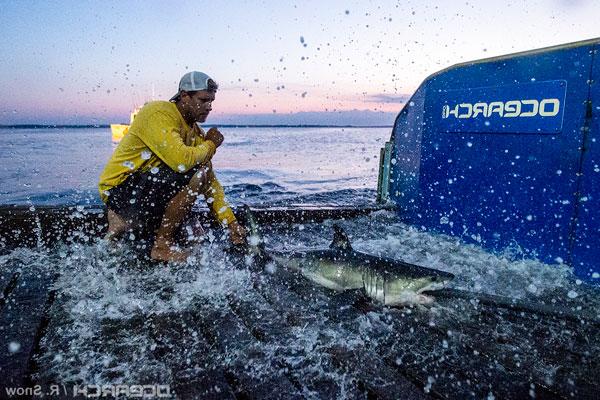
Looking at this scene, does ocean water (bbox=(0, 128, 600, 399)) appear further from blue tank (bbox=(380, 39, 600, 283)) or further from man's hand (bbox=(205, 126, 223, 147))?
man's hand (bbox=(205, 126, 223, 147))

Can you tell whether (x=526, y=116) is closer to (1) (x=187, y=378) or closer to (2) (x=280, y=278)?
(2) (x=280, y=278)

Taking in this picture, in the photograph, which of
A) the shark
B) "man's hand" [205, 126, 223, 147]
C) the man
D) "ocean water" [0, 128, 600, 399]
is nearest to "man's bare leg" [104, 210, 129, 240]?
the man

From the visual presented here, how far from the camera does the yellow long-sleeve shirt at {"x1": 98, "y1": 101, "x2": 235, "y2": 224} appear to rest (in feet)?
13.3

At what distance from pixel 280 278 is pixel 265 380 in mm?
1598

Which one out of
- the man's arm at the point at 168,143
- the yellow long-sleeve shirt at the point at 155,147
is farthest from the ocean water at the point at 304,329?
the man's arm at the point at 168,143

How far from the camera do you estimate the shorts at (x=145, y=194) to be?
13.9 ft

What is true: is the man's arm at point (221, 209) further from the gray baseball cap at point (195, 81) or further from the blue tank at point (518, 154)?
the blue tank at point (518, 154)

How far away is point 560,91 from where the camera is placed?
3848 mm

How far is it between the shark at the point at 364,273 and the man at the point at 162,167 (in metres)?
1.15

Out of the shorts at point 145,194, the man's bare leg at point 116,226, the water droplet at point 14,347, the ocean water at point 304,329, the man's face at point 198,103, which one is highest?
the man's face at point 198,103

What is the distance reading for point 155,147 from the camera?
4105 millimetres

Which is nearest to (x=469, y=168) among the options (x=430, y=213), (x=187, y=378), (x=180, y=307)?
(x=430, y=213)

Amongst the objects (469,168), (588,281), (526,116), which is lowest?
(588,281)

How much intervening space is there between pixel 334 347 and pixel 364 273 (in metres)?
0.96
